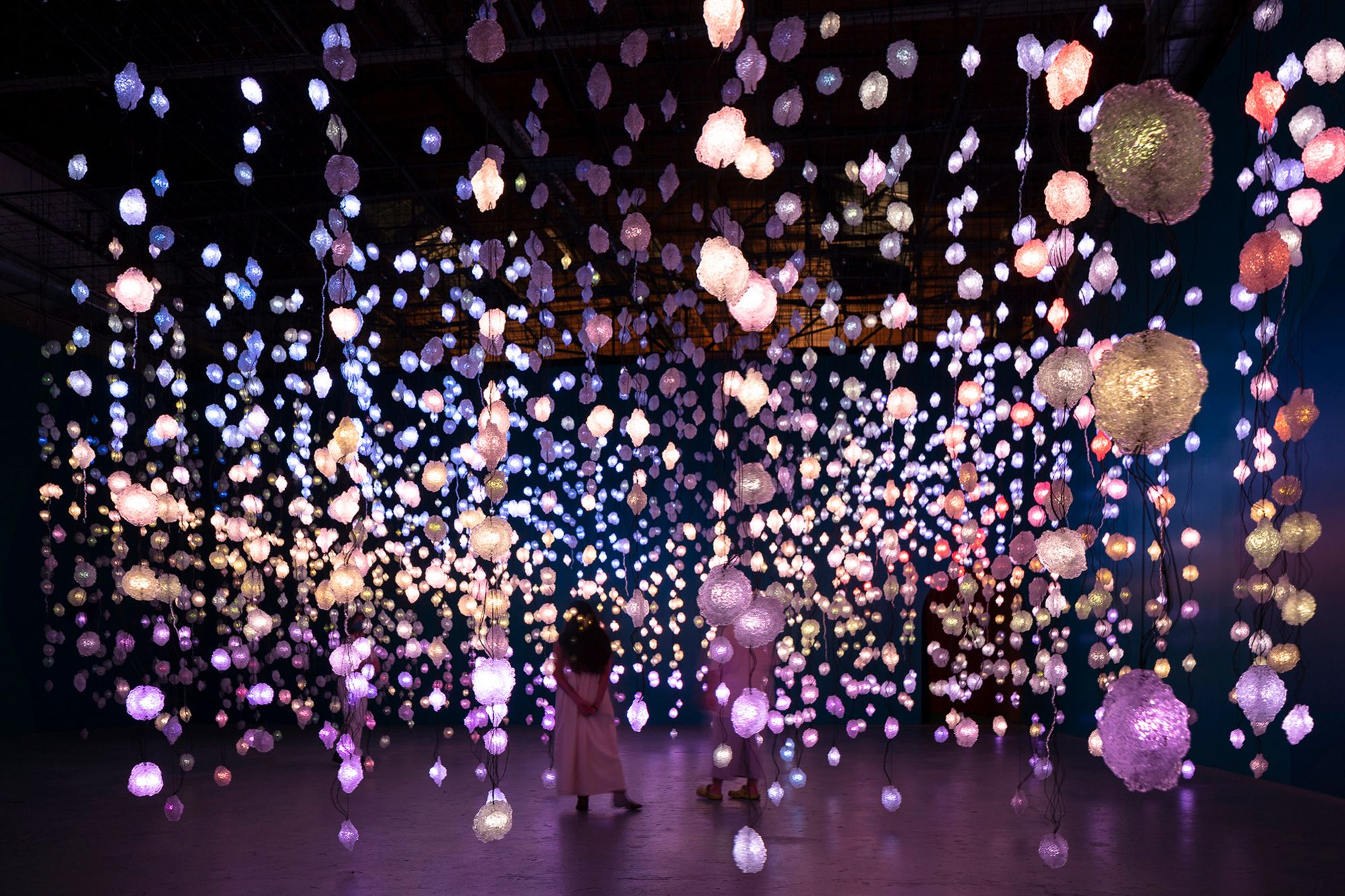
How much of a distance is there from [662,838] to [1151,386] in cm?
366

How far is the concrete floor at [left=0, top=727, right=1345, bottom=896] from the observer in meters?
4.45

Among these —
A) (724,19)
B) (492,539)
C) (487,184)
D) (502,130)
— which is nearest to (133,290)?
(487,184)

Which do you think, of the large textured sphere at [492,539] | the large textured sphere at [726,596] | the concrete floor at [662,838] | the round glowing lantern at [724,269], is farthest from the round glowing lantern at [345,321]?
the concrete floor at [662,838]

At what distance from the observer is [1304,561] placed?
641 cm

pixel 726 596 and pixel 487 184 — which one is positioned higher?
pixel 487 184

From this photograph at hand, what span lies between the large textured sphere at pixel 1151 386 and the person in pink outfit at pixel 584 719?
13.2 ft

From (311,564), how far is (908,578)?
239 inches

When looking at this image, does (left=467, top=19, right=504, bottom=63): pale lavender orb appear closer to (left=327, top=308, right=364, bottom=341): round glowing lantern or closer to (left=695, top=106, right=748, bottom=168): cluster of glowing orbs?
(left=695, top=106, right=748, bottom=168): cluster of glowing orbs

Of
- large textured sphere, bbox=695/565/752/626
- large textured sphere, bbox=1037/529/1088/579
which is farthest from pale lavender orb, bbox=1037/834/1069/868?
large textured sphere, bbox=695/565/752/626

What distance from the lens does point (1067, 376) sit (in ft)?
12.4

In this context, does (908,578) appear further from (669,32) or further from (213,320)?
(213,320)

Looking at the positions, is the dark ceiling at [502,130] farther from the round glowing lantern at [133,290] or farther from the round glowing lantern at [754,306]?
the round glowing lantern at [754,306]

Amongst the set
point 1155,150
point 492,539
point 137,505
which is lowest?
point 492,539

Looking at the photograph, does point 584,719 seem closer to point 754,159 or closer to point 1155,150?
point 754,159
